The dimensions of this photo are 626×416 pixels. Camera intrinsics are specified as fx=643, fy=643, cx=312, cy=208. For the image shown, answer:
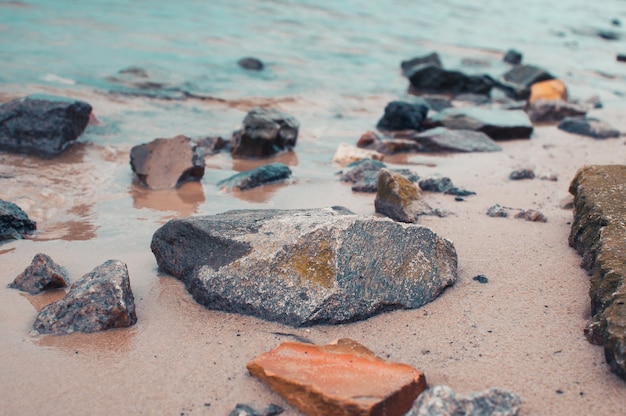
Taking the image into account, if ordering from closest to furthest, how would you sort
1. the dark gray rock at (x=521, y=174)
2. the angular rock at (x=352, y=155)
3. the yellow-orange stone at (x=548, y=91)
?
the dark gray rock at (x=521, y=174) → the angular rock at (x=352, y=155) → the yellow-orange stone at (x=548, y=91)

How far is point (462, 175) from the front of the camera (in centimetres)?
484

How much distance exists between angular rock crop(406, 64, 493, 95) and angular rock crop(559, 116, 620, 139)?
2.37 m

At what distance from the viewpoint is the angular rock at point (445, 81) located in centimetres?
892

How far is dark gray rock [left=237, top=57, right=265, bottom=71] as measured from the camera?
29.2 feet

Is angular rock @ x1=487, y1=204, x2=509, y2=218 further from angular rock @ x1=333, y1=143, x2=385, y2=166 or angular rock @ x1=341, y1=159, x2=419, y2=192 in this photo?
angular rock @ x1=333, y1=143, x2=385, y2=166

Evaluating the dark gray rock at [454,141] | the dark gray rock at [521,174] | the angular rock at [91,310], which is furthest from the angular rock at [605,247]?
the dark gray rock at [454,141]

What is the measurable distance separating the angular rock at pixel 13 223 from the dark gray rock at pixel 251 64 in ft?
18.9

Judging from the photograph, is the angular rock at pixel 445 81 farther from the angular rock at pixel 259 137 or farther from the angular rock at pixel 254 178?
the angular rock at pixel 254 178

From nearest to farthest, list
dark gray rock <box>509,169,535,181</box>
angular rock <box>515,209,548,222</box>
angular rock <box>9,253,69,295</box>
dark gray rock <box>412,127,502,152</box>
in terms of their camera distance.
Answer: angular rock <box>9,253,69,295</box>, angular rock <box>515,209,548,222</box>, dark gray rock <box>509,169,535,181</box>, dark gray rock <box>412,127,502,152</box>

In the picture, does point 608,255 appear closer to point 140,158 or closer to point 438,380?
point 438,380

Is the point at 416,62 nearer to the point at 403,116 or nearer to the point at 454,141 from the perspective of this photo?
the point at 403,116

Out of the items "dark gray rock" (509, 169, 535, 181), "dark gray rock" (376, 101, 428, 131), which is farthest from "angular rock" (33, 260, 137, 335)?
"dark gray rock" (376, 101, 428, 131)

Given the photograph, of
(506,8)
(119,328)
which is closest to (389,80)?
(119,328)

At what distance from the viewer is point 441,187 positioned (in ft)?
14.0
